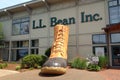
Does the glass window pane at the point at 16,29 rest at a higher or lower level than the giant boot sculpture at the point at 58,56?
higher

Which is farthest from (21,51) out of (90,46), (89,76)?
(89,76)

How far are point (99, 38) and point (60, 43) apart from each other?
5843 mm

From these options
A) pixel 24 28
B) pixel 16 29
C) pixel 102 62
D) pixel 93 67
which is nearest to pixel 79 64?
pixel 93 67

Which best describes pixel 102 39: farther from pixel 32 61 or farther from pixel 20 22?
pixel 20 22

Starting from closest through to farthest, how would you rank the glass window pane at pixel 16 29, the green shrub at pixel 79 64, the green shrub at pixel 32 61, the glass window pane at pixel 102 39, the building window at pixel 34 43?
the green shrub at pixel 79 64 < the green shrub at pixel 32 61 < the glass window pane at pixel 102 39 < the building window at pixel 34 43 < the glass window pane at pixel 16 29

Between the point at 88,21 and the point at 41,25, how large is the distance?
766cm

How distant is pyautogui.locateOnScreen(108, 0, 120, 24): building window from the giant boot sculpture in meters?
5.52

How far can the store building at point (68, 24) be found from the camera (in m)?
22.6

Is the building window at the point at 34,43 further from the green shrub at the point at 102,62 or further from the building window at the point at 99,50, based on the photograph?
the green shrub at the point at 102,62

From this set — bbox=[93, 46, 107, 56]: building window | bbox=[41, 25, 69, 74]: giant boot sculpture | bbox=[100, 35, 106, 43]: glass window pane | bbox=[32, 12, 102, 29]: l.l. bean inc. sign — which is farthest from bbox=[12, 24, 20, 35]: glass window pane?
bbox=[100, 35, 106, 43]: glass window pane

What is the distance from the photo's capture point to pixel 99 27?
23453 millimetres

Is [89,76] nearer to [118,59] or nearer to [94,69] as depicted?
[94,69]

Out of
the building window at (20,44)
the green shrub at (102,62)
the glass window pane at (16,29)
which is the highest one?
the glass window pane at (16,29)

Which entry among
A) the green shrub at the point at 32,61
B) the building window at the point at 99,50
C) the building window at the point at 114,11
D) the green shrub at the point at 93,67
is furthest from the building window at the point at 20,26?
the green shrub at the point at 93,67
